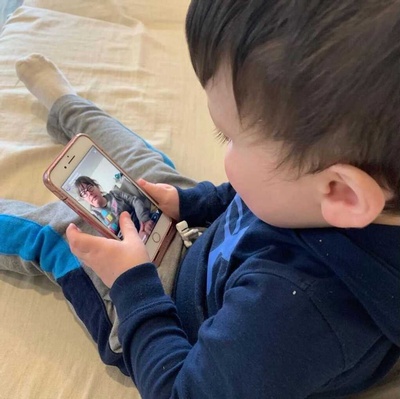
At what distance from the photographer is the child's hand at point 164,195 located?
28.0 inches

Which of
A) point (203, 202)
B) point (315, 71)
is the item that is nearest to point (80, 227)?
point (203, 202)

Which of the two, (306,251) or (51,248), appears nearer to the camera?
(306,251)

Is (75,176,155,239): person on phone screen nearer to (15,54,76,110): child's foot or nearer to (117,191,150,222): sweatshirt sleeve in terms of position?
(117,191,150,222): sweatshirt sleeve

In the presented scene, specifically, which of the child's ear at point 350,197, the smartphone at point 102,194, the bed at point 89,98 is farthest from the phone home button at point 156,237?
the child's ear at point 350,197

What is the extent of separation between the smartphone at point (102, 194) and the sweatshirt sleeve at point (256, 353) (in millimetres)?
185

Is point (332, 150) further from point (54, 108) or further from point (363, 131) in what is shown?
point (54, 108)

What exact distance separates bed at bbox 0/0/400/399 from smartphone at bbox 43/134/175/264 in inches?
5.4

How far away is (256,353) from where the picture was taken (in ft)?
1.48

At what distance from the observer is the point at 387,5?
34 cm

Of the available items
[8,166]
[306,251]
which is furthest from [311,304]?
[8,166]

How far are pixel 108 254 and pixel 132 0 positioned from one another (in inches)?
28.1

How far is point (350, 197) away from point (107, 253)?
0.29 m

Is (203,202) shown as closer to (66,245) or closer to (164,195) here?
(164,195)

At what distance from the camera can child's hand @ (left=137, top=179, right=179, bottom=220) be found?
71cm
